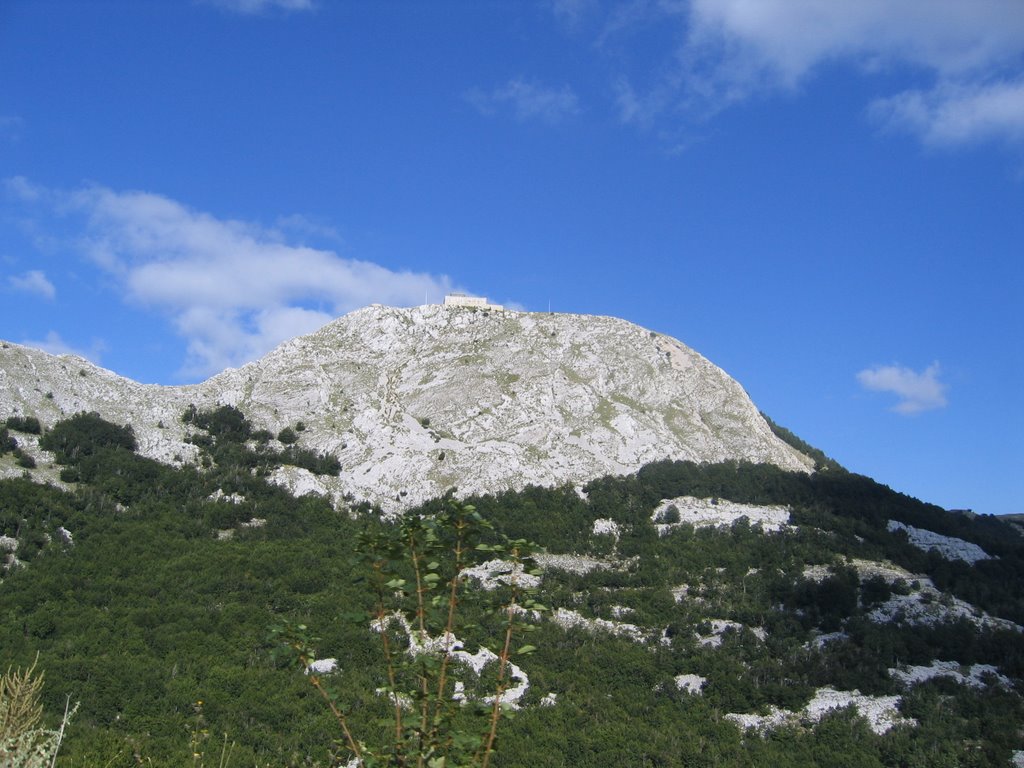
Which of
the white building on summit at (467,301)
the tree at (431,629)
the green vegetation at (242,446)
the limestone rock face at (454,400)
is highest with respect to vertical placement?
the white building on summit at (467,301)

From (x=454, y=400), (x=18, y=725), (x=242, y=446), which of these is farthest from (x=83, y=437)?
(x=18, y=725)

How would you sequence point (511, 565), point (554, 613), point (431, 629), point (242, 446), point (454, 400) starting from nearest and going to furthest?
point (431, 629) → point (511, 565) → point (554, 613) → point (242, 446) → point (454, 400)

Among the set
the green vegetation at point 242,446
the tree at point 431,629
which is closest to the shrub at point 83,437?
the green vegetation at point 242,446

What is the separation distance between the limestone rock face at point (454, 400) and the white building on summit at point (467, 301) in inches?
83.6

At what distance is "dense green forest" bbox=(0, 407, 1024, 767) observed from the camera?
4447 cm

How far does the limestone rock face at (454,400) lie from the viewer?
83250 mm

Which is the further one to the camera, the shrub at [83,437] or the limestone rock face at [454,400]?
the limestone rock face at [454,400]

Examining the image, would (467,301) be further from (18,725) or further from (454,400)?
(18,725)

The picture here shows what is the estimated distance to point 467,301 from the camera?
366 ft

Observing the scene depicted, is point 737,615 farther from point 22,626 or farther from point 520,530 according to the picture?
point 22,626

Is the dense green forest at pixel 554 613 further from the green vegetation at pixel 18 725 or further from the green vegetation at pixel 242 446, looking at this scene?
the green vegetation at pixel 18 725

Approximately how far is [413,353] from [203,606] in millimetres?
47654

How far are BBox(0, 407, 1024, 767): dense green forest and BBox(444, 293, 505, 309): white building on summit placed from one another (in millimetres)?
33003

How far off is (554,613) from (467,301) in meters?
71.4
